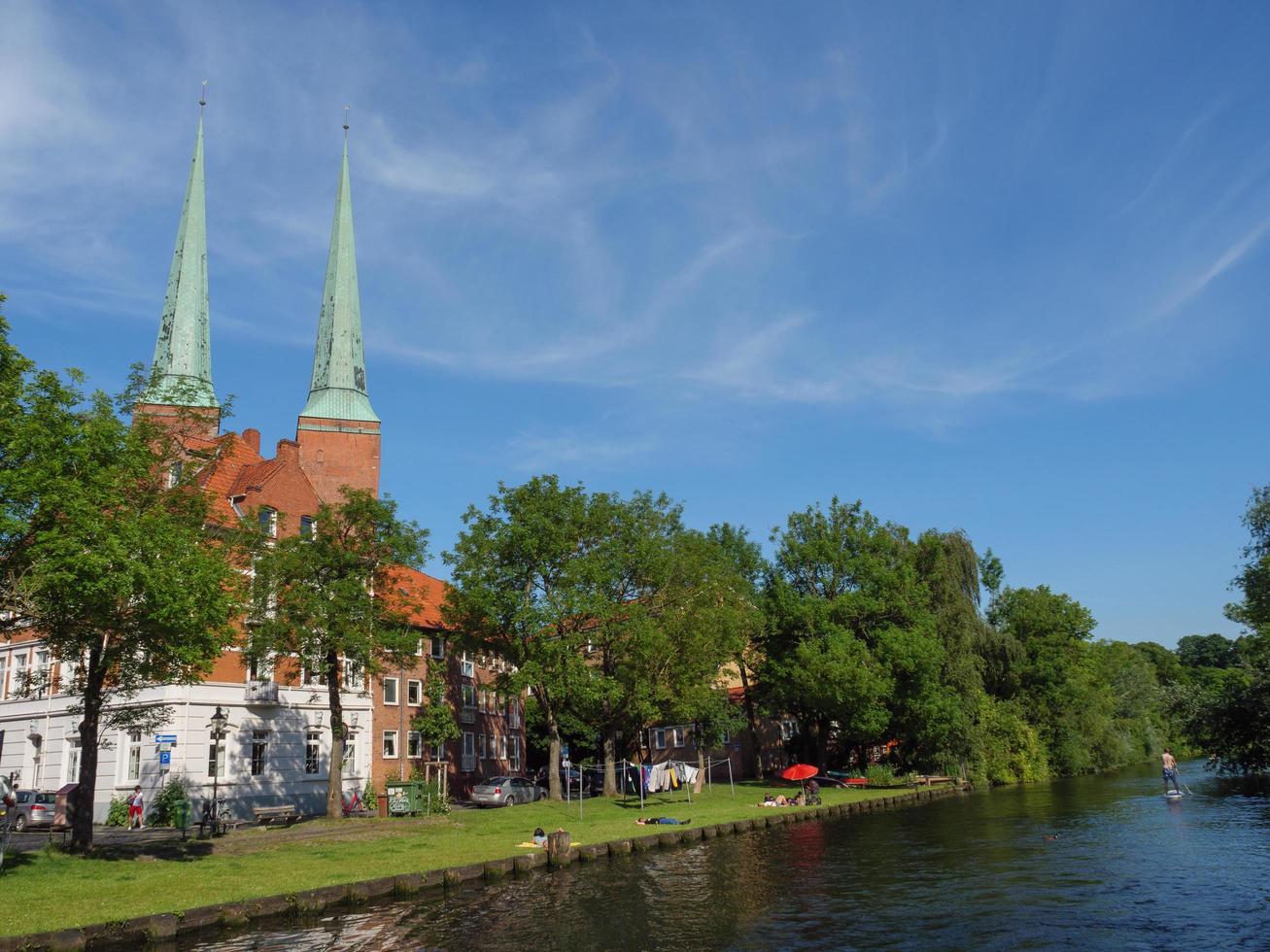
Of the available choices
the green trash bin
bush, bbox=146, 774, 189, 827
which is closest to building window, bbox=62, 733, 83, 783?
bush, bbox=146, 774, 189, 827

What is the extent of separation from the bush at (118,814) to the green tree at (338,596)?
874cm

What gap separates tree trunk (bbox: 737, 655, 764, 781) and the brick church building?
1720cm

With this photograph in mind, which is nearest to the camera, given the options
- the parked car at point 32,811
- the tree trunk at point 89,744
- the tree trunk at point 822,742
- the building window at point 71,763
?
the tree trunk at point 89,744

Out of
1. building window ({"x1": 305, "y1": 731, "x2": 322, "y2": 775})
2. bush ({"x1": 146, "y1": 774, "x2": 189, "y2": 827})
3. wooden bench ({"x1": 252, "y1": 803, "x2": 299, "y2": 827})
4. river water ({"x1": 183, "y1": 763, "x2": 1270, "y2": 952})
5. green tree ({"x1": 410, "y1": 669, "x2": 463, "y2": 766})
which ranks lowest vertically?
river water ({"x1": 183, "y1": 763, "x2": 1270, "y2": 952})

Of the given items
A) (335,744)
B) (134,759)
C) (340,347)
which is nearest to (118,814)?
(134,759)

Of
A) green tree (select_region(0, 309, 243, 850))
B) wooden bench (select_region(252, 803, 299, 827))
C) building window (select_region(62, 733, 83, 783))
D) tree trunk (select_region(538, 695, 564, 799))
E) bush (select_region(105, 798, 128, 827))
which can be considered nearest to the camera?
green tree (select_region(0, 309, 243, 850))

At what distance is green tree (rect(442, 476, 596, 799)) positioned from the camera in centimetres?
4784

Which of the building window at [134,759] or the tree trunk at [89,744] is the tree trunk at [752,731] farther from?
the tree trunk at [89,744]

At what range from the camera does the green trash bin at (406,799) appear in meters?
40.9

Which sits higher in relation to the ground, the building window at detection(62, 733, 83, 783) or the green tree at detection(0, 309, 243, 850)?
the green tree at detection(0, 309, 243, 850)

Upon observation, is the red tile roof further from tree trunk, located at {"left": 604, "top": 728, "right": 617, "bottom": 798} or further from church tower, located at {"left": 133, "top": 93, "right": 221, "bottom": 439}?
church tower, located at {"left": 133, "top": 93, "right": 221, "bottom": 439}

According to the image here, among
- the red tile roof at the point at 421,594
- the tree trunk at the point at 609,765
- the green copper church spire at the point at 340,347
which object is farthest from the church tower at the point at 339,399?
the tree trunk at the point at 609,765

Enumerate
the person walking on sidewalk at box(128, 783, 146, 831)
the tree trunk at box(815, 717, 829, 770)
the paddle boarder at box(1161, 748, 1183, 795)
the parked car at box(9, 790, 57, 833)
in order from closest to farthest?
the parked car at box(9, 790, 57, 833) < the person walking on sidewalk at box(128, 783, 146, 831) < the paddle boarder at box(1161, 748, 1183, 795) < the tree trunk at box(815, 717, 829, 770)

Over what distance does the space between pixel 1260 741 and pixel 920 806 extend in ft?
57.7
